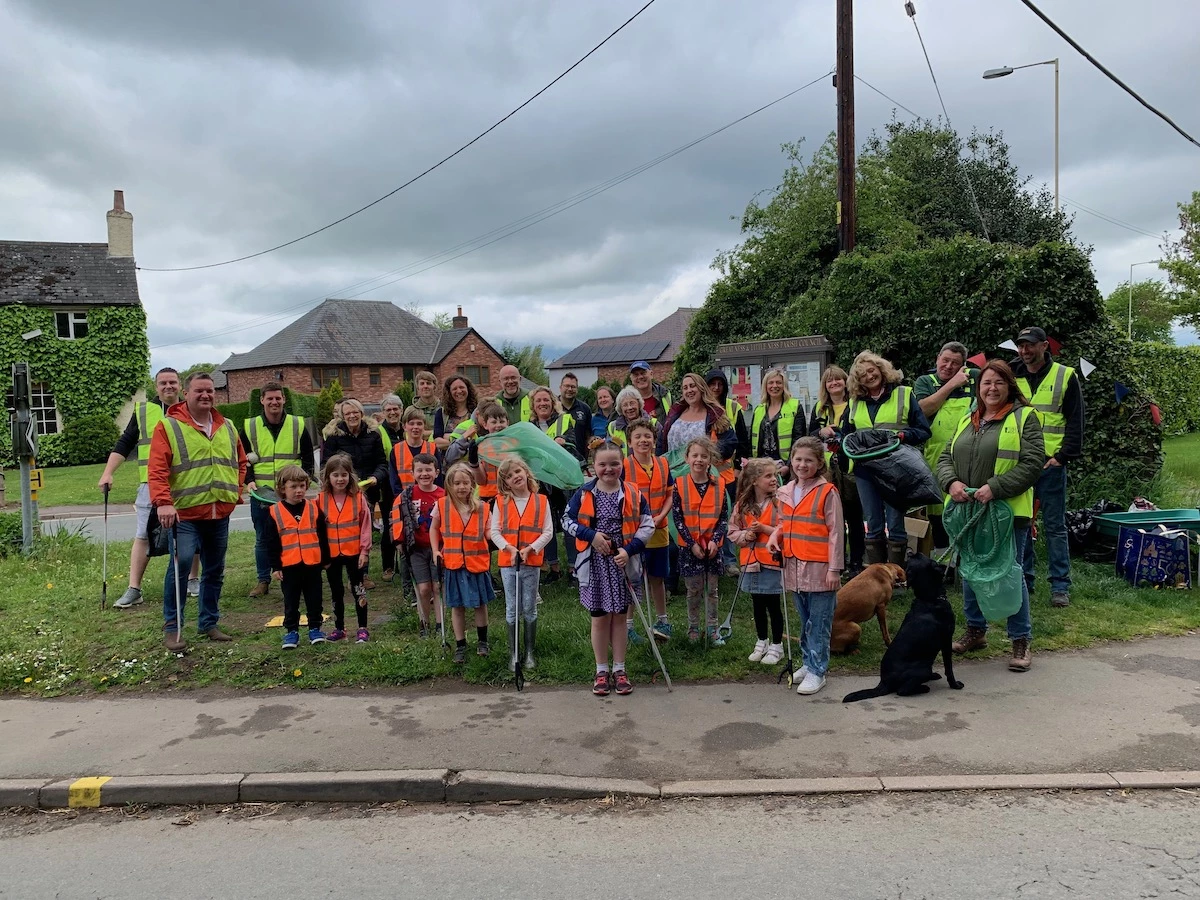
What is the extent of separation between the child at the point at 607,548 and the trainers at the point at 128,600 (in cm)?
493

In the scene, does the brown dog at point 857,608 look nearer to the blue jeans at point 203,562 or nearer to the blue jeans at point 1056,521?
the blue jeans at point 1056,521

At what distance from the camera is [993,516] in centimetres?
568

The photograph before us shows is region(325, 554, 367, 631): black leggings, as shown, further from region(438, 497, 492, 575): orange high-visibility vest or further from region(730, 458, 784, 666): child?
region(730, 458, 784, 666): child

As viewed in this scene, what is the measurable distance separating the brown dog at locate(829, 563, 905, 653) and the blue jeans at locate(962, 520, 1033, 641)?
22.3 inches

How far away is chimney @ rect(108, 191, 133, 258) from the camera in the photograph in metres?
36.2

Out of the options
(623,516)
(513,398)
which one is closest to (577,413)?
(513,398)

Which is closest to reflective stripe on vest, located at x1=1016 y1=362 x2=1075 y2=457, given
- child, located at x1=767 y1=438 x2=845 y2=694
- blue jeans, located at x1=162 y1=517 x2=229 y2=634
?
child, located at x1=767 y1=438 x2=845 y2=694

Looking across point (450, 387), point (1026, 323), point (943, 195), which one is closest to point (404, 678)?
point (450, 387)

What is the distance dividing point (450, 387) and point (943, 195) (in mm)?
30154

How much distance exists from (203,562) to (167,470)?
34.8 inches

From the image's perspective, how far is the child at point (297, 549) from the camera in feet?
21.5

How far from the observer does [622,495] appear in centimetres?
576

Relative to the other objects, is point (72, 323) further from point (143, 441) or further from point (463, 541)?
point (463, 541)

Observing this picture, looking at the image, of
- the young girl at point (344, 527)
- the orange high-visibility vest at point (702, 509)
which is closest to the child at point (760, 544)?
the orange high-visibility vest at point (702, 509)
